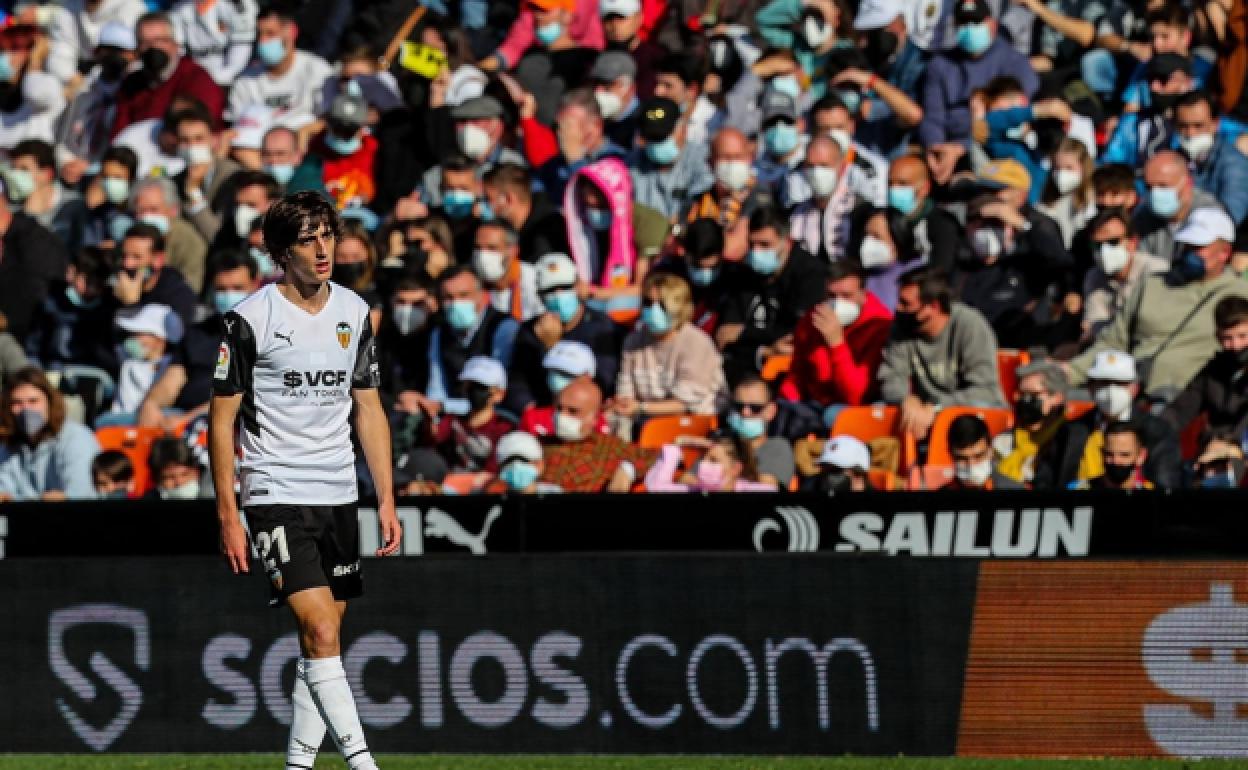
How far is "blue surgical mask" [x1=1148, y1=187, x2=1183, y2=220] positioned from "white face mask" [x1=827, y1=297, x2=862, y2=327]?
6.00 ft

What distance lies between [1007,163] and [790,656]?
490cm

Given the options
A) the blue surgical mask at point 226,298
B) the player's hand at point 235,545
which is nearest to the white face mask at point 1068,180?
the blue surgical mask at point 226,298

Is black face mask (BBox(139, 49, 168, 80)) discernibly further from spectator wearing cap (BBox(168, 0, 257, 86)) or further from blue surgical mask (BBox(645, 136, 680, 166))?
blue surgical mask (BBox(645, 136, 680, 166))

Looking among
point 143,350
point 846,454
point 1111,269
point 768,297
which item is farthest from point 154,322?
point 1111,269

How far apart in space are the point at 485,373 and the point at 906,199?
270 centimetres

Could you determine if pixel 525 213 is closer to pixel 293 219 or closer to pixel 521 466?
pixel 521 466

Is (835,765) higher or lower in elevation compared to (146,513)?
lower

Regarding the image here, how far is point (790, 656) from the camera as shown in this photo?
9586 millimetres

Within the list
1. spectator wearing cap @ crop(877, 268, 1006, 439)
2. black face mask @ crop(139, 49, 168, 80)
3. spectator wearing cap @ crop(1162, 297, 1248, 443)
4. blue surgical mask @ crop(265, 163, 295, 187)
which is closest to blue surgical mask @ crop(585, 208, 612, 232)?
spectator wearing cap @ crop(877, 268, 1006, 439)

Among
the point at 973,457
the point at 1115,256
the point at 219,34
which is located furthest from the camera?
the point at 219,34

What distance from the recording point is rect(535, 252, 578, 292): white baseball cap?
13.6m

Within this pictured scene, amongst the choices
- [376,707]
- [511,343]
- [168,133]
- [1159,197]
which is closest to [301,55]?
[168,133]

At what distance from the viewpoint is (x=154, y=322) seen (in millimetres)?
14414

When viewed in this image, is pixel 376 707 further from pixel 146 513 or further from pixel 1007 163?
pixel 1007 163
